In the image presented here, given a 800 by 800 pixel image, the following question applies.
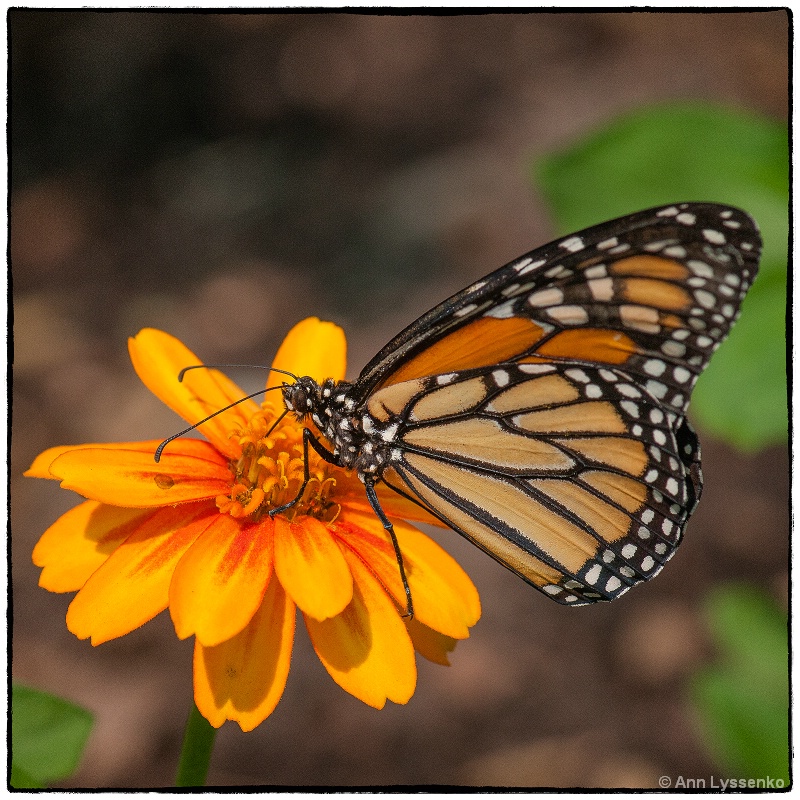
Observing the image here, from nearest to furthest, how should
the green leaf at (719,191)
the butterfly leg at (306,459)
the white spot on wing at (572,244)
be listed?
the butterfly leg at (306,459), the white spot on wing at (572,244), the green leaf at (719,191)

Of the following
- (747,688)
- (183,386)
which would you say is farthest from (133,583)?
(747,688)

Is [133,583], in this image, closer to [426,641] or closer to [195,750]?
[195,750]

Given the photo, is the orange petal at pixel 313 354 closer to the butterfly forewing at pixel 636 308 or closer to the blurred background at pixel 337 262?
the butterfly forewing at pixel 636 308

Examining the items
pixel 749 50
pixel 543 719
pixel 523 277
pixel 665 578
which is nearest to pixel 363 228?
pixel 749 50

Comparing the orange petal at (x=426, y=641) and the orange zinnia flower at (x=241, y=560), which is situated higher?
the orange zinnia flower at (x=241, y=560)

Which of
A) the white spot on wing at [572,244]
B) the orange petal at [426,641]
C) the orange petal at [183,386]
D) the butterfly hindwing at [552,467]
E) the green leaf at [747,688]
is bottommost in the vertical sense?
the green leaf at [747,688]

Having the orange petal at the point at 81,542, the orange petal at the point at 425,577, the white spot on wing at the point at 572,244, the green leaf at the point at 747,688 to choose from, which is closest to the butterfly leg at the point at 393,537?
the orange petal at the point at 425,577

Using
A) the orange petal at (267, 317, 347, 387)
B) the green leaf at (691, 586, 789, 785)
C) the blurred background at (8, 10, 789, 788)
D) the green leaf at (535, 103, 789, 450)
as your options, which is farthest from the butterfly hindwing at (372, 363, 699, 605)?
the blurred background at (8, 10, 789, 788)
